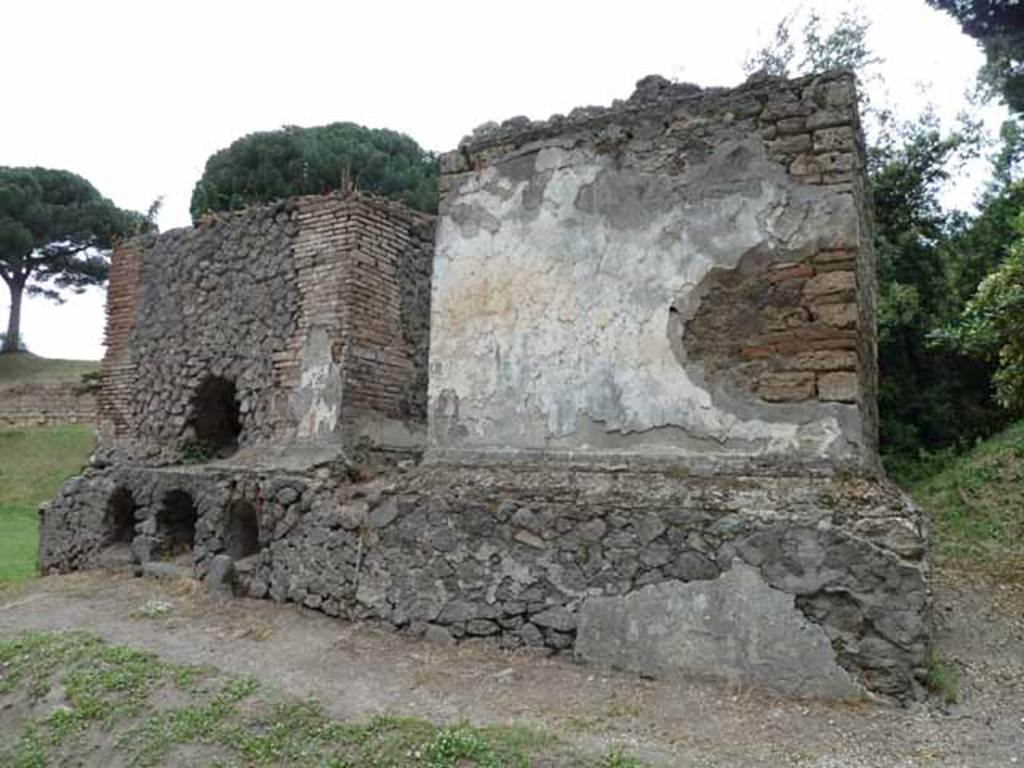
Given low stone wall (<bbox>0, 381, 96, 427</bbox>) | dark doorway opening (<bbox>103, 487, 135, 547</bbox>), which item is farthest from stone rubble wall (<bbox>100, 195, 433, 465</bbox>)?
low stone wall (<bbox>0, 381, 96, 427</bbox>)

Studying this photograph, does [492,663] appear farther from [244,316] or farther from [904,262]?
[904,262]

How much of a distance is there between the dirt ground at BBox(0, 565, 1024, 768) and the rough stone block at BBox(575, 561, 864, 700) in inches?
4.2

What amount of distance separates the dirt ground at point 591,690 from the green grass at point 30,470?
309 inches

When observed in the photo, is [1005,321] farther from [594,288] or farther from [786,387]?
[594,288]

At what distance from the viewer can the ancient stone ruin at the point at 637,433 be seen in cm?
501

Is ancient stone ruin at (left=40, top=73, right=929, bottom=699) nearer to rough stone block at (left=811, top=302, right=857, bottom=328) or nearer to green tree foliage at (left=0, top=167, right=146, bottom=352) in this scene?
rough stone block at (left=811, top=302, right=857, bottom=328)

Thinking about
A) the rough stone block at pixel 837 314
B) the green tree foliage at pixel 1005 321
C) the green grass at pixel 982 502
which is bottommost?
the green grass at pixel 982 502

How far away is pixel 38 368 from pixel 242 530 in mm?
26344

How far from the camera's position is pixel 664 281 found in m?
5.85

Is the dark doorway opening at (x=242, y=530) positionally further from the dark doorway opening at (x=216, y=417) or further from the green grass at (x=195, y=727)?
the green grass at (x=195, y=727)

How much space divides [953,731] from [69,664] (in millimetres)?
5481

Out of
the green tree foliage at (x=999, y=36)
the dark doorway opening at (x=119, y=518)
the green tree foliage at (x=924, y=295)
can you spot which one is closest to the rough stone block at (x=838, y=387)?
the dark doorway opening at (x=119, y=518)

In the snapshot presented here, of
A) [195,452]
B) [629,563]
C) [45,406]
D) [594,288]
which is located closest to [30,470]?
[45,406]

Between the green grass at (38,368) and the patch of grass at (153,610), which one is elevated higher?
the green grass at (38,368)
